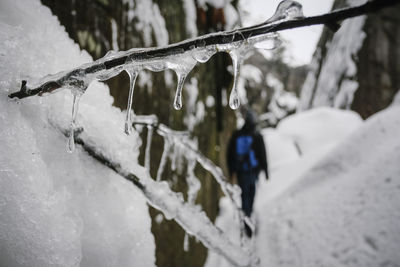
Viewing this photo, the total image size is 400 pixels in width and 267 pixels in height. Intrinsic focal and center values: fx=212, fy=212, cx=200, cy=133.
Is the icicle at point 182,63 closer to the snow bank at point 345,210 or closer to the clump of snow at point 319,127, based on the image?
the snow bank at point 345,210

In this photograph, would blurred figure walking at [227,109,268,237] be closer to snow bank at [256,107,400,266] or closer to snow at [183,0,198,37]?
snow bank at [256,107,400,266]

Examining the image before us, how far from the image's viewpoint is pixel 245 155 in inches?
136

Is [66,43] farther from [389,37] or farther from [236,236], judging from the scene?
[389,37]

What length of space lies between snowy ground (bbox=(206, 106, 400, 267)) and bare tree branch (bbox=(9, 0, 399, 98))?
199 cm

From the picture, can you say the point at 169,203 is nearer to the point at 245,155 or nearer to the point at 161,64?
the point at 161,64

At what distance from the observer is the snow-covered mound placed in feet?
2.71

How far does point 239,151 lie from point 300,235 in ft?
4.92

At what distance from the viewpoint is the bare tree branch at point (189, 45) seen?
44 cm

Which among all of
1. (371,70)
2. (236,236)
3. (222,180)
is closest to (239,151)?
(236,236)

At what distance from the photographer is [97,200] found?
108 cm

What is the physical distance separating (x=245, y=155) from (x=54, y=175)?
2.88m

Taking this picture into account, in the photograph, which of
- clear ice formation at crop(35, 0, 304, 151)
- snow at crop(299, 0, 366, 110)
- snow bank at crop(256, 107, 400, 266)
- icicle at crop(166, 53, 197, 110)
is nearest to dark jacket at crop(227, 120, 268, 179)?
snow bank at crop(256, 107, 400, 266)

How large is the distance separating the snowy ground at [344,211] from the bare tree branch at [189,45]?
6.52 ft

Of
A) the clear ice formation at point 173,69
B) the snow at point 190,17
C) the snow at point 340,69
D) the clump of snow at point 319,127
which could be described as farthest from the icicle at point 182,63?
the snow at point 340,69
